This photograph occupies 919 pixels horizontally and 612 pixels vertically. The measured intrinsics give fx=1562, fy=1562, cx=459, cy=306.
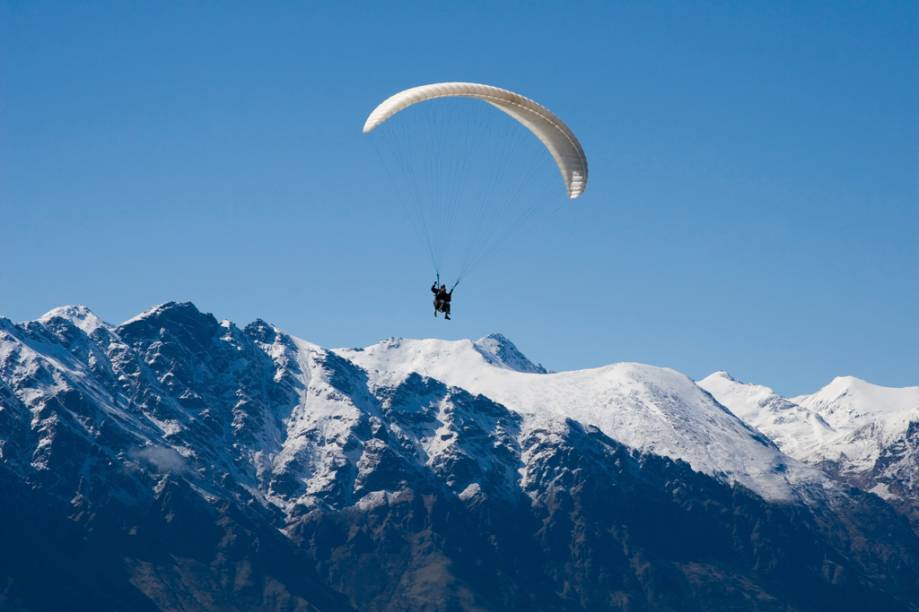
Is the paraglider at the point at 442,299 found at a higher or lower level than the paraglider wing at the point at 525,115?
lower

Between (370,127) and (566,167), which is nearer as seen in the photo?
(370,127)

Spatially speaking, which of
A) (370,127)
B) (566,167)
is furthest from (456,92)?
(566,167)

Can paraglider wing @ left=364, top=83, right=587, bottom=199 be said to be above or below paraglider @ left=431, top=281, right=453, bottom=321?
above

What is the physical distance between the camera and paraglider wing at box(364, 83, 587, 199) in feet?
503

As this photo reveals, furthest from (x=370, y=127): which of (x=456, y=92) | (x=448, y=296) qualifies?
(x=448, y=296)

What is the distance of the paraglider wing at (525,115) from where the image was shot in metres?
153

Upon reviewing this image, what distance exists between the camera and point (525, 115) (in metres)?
164

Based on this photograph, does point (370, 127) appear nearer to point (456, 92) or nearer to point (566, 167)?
point (456, 92)

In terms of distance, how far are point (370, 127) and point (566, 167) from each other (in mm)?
25218

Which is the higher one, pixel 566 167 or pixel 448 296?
pixel 566 167

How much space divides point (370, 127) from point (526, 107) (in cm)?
1730

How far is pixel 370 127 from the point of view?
15288 cm

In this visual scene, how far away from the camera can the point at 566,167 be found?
167750mm

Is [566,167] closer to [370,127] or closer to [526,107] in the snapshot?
[526,107]
